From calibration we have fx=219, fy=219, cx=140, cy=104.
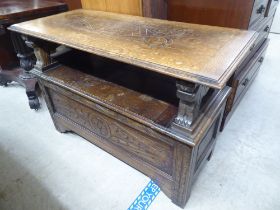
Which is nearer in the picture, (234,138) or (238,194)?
(238,194)

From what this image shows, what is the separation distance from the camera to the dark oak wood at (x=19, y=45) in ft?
4.96

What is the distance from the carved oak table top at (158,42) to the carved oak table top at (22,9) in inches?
16.2

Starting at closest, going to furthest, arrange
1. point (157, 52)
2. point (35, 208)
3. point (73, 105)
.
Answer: point (157, 52), point (35, 208), point (73, 105)

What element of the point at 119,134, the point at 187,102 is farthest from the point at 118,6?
the point at 187,102

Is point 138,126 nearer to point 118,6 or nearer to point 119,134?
point 119,134

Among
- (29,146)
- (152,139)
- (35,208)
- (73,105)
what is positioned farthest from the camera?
(29,146)

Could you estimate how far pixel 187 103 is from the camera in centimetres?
75

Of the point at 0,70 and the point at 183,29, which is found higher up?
the point at 183,29

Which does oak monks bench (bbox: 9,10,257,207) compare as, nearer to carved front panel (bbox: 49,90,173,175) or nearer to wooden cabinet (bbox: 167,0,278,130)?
carved front panel (bbox: 49,90,173,175)

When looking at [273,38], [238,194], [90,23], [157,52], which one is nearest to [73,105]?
[90,23]

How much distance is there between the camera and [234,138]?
1.43 m

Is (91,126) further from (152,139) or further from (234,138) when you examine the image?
(234,138)

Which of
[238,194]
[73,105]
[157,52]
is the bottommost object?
[238,194]

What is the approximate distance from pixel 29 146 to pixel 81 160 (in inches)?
15.8
